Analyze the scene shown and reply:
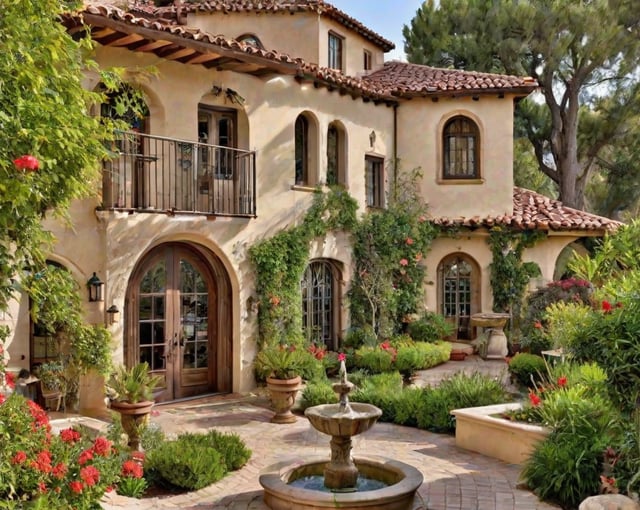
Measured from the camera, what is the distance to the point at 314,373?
45.2ft

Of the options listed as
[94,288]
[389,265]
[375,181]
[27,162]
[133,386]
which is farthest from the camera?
[375,181]

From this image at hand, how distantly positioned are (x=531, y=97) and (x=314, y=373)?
17179 millimetres

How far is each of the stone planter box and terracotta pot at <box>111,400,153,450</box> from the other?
4.40m

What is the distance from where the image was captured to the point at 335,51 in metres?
19.2

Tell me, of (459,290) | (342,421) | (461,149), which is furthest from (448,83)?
(342,421)

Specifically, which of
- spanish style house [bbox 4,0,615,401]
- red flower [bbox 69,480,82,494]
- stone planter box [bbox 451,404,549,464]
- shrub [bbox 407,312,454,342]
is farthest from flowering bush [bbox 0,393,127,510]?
shrub [bbox 407,312,454,342]

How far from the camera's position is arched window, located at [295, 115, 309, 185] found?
16.1 meters

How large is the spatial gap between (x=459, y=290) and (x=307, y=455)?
34.9 feet

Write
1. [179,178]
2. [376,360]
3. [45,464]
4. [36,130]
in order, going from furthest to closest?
[376,360] → [179,178] → [45,464] → [36,130]

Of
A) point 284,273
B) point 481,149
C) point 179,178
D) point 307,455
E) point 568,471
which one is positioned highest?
point 481,149

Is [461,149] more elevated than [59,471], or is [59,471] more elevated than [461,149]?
[461,149]

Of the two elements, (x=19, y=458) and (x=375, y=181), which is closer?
(x=19, y=458)

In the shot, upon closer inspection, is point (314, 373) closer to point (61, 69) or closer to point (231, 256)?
point (231, 256)

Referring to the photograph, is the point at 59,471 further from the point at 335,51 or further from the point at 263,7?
the point at 335,51
